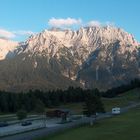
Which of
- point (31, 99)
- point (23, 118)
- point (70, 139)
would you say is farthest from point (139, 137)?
point (31, 99)

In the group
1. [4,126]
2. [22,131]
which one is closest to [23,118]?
[4,126]

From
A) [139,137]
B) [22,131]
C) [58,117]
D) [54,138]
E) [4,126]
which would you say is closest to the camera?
[139,137]

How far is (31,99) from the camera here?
178 metres

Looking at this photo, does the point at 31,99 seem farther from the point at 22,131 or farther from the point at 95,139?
the point at 95,139

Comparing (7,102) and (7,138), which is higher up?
(7,102)

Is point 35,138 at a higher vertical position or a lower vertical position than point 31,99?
lower

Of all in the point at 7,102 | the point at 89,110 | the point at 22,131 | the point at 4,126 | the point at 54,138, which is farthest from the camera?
the point at 7,102

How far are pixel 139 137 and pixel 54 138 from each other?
562 inches

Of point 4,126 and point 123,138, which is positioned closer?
point 123,138

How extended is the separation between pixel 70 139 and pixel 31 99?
115043 mm

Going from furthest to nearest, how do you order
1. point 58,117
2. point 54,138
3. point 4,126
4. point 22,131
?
point 58,117, point 4,126, point 22,131, point 54,138

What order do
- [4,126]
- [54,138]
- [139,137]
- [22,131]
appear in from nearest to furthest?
[139,137] < [54,138] < [22,131] < [4,126]

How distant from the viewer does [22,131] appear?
86250 mm

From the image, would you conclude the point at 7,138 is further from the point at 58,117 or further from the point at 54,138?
the point at 58,117
